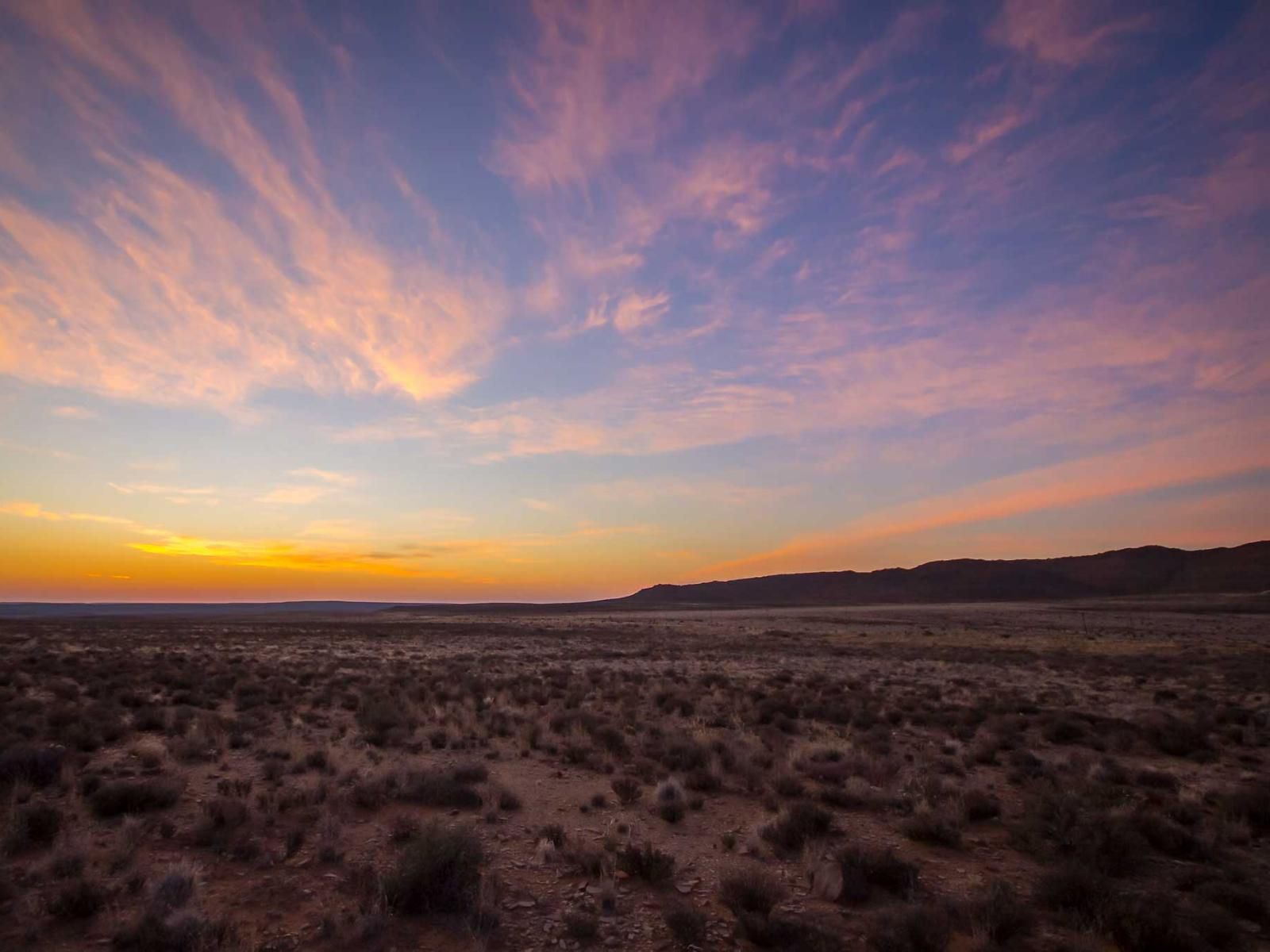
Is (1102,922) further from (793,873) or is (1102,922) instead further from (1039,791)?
(1039,791)

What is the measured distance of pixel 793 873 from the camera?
7.26m

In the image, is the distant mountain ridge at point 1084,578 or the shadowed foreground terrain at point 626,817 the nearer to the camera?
the shadowed foreground terrain at point 626,817

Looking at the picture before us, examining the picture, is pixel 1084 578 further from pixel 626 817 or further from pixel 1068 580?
pixel 626 817

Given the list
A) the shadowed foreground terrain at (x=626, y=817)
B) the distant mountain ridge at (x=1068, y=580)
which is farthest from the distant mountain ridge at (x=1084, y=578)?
the shadowed foreground terrain at (x=626, y=817)

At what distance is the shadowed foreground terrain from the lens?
5953mm

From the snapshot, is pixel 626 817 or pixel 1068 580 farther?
pixel 1068 580

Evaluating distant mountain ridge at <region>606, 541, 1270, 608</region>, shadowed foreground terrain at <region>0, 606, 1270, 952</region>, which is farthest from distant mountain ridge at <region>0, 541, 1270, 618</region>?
shadowed foreground terrain at <region>0, 606, 1270, 952</region>

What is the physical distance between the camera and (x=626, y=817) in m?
9.16

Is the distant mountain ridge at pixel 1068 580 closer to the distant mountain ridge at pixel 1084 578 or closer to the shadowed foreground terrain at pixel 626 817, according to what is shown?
the distant mountain ridge at pixel 1084 578

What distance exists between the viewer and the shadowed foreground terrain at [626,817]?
595cm

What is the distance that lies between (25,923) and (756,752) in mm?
10063

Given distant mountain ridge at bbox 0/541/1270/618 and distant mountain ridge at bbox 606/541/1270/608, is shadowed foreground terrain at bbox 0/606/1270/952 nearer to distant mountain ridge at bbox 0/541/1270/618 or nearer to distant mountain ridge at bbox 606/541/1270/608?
distant mountain ridge at bbox 0/541/1270/618

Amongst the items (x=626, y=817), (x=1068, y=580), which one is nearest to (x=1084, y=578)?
(x=1068, y=580)

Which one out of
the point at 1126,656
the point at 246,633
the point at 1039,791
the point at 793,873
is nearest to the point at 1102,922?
the point at 793,873
